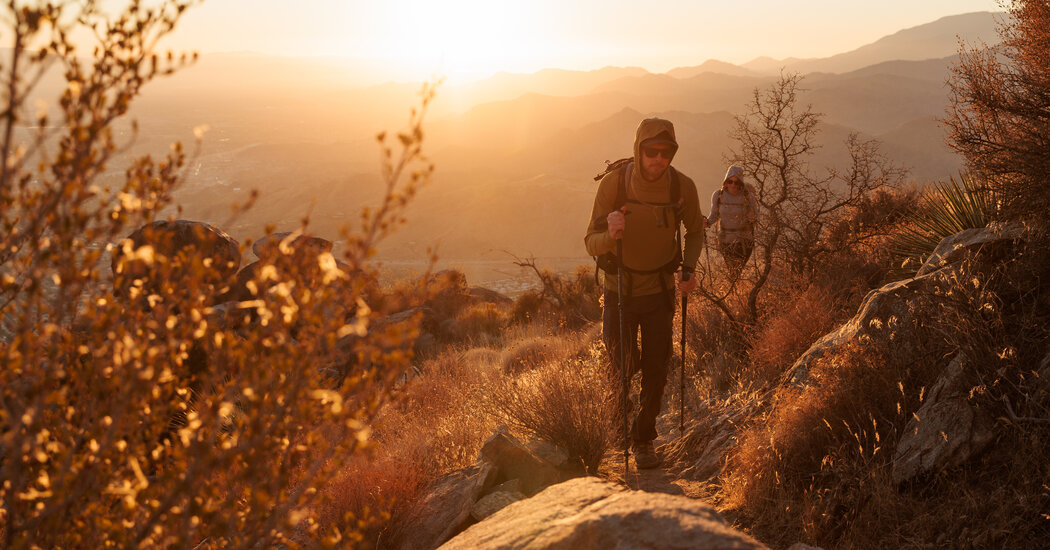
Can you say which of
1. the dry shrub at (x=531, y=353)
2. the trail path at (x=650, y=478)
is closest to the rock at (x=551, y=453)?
the trail path at (x=650, y=478)

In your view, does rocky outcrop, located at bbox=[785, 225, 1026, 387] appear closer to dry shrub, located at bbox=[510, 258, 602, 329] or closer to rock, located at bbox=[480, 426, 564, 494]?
rock, located at bbox=[480, 426, 564, 494]

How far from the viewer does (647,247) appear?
447 centimetres

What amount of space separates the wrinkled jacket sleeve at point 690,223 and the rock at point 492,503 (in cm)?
202

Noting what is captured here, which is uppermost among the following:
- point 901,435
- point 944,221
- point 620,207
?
point 620,207

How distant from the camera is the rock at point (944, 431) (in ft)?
10.1

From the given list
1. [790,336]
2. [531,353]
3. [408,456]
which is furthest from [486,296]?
[408,456]

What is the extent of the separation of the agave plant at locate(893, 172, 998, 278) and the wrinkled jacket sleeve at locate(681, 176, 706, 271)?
204cm

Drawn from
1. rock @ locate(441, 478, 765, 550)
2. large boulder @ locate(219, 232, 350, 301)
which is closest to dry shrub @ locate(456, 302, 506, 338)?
rock @ locate(441, 478, 765, 550)

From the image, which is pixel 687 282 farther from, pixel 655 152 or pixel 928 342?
pixel 928 342

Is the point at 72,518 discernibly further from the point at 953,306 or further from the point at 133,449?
the point at 953,306

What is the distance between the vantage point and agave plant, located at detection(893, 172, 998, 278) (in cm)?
564

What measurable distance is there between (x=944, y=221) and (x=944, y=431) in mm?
3800

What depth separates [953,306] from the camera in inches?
145

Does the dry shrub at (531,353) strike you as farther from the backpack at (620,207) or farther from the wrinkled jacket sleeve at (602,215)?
the wrinkled jacket sleeve at (602,215)
